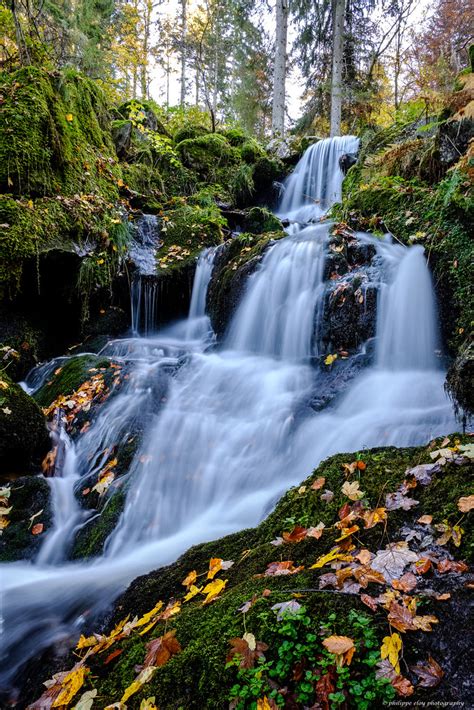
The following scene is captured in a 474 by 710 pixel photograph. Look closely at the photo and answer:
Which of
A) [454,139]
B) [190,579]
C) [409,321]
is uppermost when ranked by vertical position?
[454,139]

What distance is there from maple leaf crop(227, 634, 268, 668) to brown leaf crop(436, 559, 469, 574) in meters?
0.77

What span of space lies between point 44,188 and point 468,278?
6.31 metres

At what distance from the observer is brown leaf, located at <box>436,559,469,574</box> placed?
1610mm

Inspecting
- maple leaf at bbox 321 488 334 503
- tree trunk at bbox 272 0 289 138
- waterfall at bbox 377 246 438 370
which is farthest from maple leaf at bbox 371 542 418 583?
tree trunk at bbox 272 0 289 138

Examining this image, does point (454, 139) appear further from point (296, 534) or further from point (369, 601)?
point (369, 601)

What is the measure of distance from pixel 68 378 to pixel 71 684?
4160 millimetres

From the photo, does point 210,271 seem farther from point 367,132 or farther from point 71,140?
point 367,132

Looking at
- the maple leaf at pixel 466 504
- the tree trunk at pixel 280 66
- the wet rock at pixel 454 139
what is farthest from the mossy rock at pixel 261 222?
the maple leaf at pixel 466 504

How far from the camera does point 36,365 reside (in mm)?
6562

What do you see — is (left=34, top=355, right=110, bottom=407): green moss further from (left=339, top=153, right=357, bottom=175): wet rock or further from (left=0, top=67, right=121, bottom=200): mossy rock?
(left=339, top=153, right=357, bottom=175): wet rock

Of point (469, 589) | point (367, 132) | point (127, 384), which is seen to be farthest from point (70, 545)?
point (367, 132)

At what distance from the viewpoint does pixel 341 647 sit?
4.49ft

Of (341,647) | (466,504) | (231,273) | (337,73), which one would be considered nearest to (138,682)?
(341,647)

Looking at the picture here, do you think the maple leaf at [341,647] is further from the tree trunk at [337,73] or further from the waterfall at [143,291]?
the tree trunk at [337,73]
